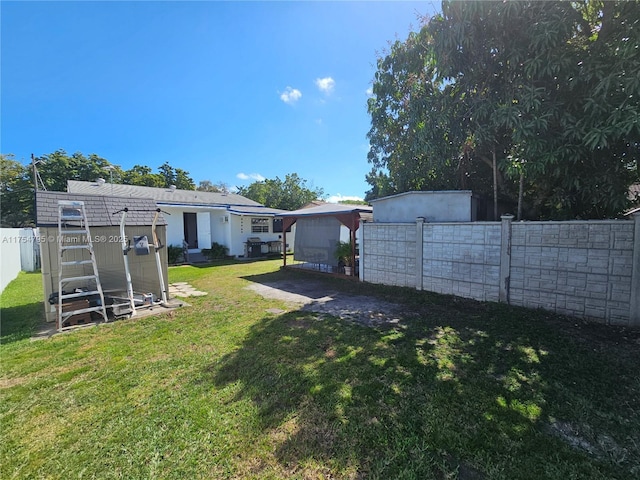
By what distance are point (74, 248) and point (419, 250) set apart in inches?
304

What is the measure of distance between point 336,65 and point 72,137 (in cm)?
2277

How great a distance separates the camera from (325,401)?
2711 mm

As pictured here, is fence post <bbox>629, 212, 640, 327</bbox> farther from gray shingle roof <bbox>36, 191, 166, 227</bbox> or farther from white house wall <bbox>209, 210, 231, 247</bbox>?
white house wall <bbox>209, 210, 231, 247</bbox>

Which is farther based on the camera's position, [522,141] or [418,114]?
[418,114]

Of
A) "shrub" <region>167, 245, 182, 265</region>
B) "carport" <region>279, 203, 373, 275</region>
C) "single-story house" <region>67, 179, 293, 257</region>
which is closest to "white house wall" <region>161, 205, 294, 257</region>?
"single-story house" <region>67, 179, 293, 257</region>

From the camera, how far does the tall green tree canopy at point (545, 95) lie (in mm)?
4156

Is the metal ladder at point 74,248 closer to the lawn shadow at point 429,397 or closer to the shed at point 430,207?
the lawn shadow at point 429,397

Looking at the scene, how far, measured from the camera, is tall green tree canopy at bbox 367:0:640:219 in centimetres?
416

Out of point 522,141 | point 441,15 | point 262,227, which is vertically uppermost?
point 441,15

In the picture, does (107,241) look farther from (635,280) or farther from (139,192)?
(139,192)

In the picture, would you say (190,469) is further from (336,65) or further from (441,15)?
(336,65)

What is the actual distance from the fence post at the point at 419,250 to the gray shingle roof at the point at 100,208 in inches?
262

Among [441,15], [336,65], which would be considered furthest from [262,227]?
[441,15]

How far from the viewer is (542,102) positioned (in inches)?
188
